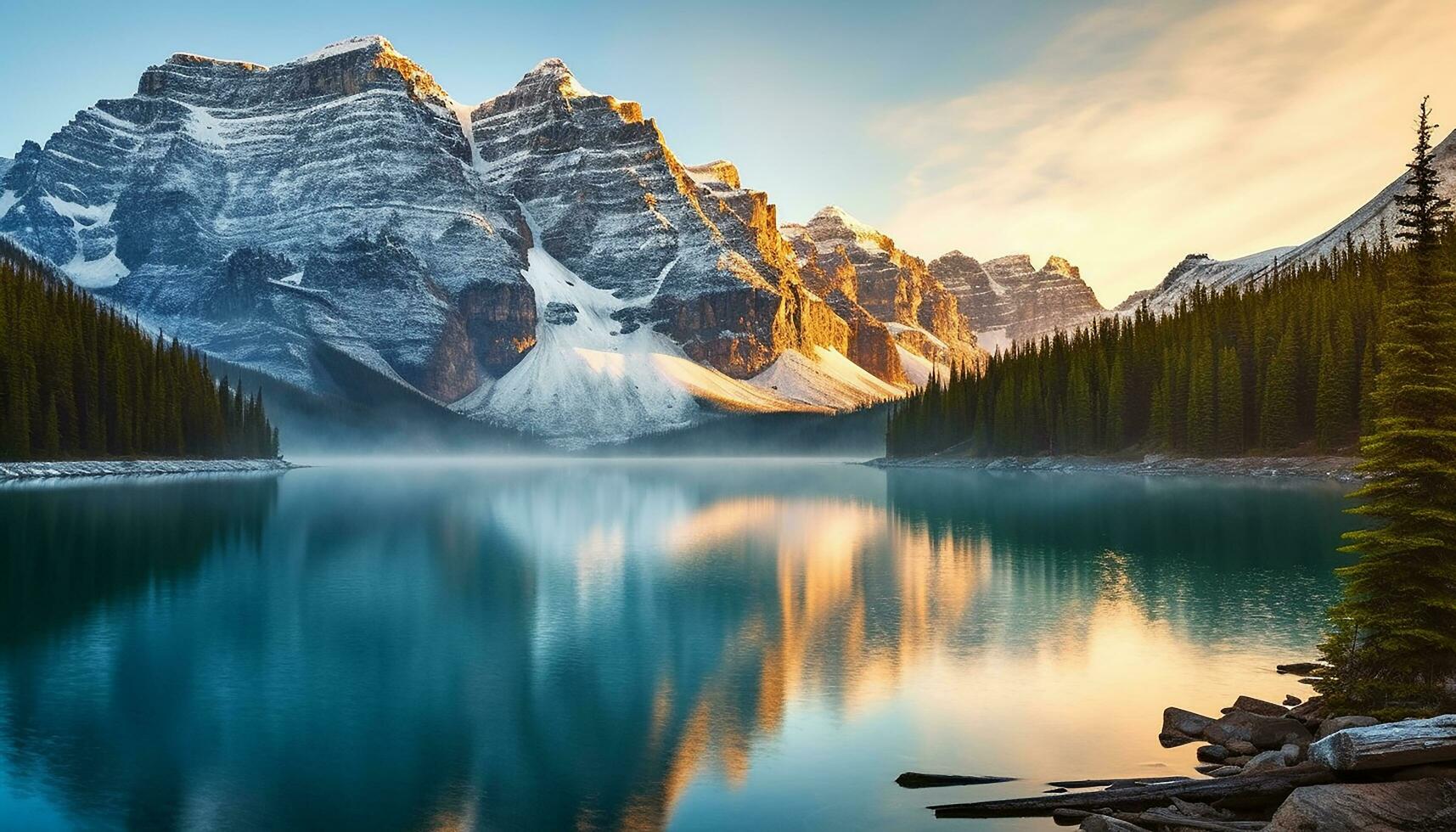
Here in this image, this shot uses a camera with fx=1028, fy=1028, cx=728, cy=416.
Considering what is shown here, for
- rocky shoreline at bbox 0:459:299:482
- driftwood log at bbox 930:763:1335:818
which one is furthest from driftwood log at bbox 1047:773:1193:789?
rocky shoreline at bbox 0:459:299:482

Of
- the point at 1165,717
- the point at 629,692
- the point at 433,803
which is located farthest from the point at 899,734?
the point at 433,803

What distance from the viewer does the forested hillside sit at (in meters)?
105

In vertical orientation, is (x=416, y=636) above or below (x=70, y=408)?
below

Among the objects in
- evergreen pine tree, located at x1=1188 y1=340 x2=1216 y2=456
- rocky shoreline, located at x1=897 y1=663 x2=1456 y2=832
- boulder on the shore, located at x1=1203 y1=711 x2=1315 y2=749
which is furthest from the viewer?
evergreen pine tree, located at x1=1188 y1=340 x2=1216 y2=456

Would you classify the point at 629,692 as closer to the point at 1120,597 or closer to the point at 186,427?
the point at 1120,597

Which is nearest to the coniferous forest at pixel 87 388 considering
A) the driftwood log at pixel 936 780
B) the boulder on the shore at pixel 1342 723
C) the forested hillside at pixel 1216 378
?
the driftwood log at pixel 936 780

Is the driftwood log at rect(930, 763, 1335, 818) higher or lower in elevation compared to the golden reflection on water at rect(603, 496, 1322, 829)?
higher

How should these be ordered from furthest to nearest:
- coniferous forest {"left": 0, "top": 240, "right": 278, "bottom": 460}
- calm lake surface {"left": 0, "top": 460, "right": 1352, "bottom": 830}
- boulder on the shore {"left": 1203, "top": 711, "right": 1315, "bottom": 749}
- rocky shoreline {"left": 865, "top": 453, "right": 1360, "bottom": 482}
→ 1. coniferous forest {"left": 0, "top": 240, "right": 278, "bottom": 460}
2. rocky shoreline {"left": 865, "top": 453, "right": 1360, "bottom": 482}
3. boulder on the shore {"left": 1203, "top": 711, "right": 1315, "bottom": 749}
4. calm lake surface {"left": 0, "top": 460, "right": 1352, "bottom": 830}

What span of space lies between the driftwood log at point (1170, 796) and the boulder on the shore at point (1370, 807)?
93 centimetres

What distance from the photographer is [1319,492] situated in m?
81.2

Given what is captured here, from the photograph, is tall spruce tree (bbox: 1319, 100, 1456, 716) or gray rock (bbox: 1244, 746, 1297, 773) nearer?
gray rock (bbox: 1244, 746, 1297, 773)

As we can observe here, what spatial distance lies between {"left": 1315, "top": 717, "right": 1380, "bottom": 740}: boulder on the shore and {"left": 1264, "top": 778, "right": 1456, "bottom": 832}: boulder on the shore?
3.47m

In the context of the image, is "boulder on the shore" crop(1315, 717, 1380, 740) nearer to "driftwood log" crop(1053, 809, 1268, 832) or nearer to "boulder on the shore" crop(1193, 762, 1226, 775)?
"boulder on the shore" crop(1193, 762, 1226, 775)

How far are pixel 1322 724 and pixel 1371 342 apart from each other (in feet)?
311
